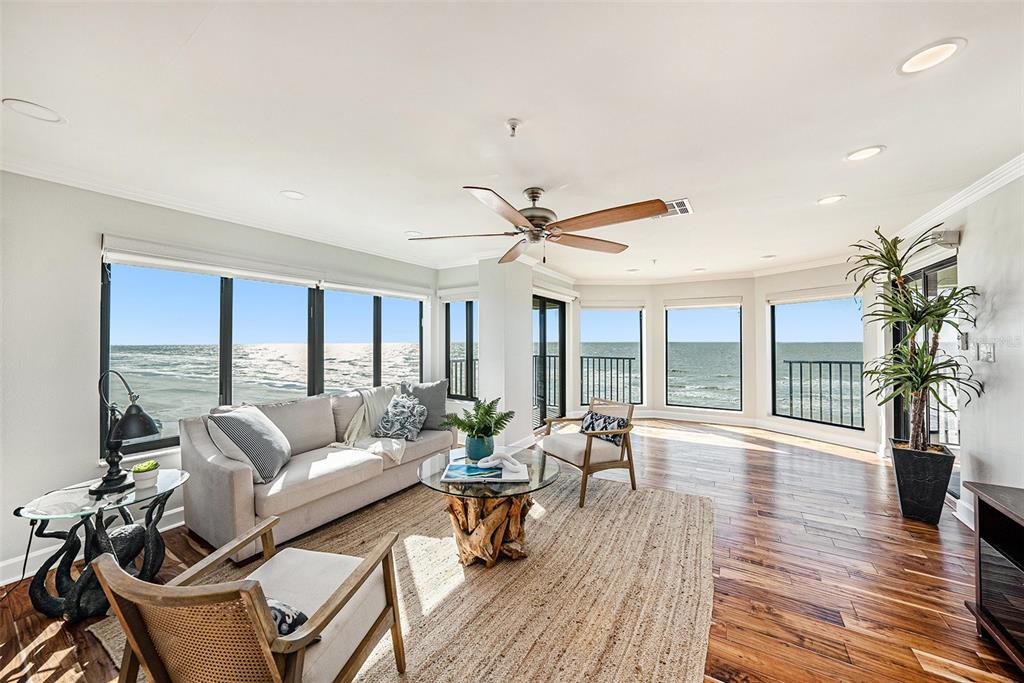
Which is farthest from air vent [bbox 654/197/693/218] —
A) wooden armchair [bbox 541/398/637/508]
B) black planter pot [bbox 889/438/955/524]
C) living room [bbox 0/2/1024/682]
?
black planter pot [bbox 889/438/955/524]

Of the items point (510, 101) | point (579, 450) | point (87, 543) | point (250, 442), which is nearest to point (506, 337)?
point (579, 450)

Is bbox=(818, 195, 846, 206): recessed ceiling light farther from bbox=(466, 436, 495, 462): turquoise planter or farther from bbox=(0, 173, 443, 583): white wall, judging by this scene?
bbox=(0, 173, 443, 583): white wall

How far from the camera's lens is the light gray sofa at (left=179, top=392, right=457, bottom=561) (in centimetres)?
259

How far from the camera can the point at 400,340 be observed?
210 inches

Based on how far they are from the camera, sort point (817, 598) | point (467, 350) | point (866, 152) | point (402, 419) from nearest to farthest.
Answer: point (817, 598) < point (866, 152) < point (402, 419) < point (467, 350)

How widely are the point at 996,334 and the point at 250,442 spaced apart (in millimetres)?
5242

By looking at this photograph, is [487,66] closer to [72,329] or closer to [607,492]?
[72,329]

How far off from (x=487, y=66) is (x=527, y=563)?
2701 mm

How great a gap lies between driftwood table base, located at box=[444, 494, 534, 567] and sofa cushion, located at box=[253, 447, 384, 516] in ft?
3.17

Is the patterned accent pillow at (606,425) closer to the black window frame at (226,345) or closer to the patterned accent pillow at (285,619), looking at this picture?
the black window frame at (226,345)

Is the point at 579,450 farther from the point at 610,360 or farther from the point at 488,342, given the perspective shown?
the point at 610,360

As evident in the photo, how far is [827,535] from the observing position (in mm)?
2957

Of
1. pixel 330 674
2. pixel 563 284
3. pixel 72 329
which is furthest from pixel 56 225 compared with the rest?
pixel 563 284

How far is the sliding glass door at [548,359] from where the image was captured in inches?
238
